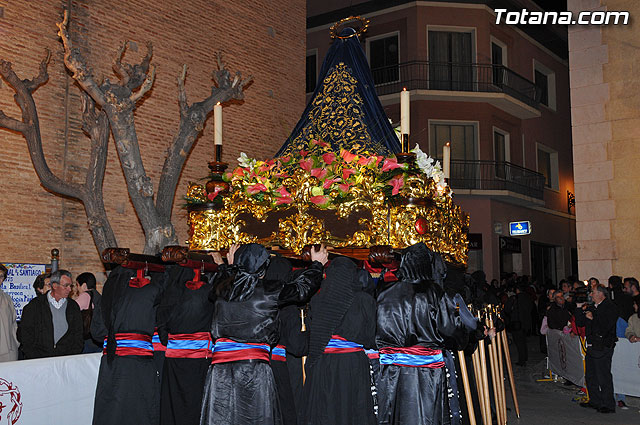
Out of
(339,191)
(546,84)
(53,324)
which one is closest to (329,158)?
(339,191)

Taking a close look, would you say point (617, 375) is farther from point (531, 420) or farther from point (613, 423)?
point (531, 420)

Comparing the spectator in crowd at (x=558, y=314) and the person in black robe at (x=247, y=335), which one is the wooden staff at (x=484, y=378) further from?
the spectator in crowd at (x=558, y=314)

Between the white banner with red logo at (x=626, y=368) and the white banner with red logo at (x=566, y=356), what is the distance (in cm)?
69

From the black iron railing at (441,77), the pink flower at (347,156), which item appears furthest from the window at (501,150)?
the pink flower at (347,156)

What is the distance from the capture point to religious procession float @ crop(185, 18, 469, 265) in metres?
5.40

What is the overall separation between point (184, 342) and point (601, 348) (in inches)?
217

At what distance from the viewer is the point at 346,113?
642 centimetres

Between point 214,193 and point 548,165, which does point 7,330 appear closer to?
point 214,193

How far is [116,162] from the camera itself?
10.8 meters

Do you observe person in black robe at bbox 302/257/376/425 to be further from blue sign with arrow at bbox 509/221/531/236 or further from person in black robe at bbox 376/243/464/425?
blue sign with arrow at bbox 509/221/531/236

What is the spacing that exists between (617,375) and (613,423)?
151cm

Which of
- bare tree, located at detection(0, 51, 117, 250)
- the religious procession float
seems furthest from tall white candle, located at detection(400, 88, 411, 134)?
bare tree, located at detection(0, 51, 117, 250)

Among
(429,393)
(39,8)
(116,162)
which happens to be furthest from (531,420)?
(39,8)

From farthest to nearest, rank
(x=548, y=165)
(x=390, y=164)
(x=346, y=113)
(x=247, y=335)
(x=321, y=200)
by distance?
(x=548, y=165), (x=346, y=113), (x=321, y=200), (x=390, y=164), (x=247, y=335)
